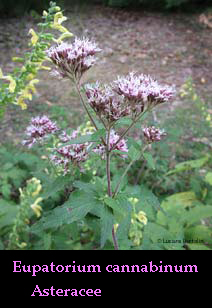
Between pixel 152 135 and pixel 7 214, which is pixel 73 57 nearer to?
pixel 152 135

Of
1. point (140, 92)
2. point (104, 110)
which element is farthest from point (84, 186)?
point (140, 92)

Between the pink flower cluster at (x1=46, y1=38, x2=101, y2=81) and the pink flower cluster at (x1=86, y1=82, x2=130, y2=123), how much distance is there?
0.11 meters

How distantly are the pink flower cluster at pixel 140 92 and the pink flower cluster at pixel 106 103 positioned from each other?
0.04 metres

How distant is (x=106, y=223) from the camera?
4.37 ft

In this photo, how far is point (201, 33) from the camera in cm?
732

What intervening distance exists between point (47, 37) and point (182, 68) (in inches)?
197

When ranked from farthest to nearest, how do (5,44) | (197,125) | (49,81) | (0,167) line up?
(5,44) < (49,81) < (197,125) < (0,167)

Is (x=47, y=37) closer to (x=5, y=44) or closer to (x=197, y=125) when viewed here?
(x=197, y=125)

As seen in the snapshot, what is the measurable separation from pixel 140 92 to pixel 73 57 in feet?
1.05

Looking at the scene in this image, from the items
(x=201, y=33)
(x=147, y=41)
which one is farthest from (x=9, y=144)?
(x=201, y=33)

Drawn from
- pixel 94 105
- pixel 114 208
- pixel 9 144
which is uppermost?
pixel 9 144

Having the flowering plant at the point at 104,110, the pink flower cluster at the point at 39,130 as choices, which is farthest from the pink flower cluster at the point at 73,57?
the pink flower cluster at the point at 39,130

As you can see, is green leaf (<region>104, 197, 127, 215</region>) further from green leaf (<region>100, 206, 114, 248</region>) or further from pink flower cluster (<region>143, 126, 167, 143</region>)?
pink flower cluster (<region>143, 126, 167, 143</region>)

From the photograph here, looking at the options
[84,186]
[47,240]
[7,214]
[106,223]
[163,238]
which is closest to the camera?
[106,223]
